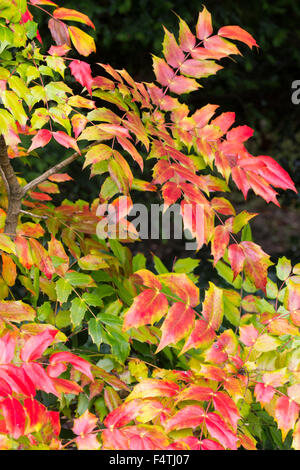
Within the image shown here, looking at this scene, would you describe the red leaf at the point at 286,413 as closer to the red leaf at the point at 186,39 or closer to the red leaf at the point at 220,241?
the red leaf at the point at 220,241

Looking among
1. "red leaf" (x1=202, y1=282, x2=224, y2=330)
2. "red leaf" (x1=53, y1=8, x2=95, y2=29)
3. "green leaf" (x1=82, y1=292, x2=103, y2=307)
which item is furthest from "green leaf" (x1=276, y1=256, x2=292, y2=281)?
"red leaf" (x1=53, y1=8, x2=95, y2=29)

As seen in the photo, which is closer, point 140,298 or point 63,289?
point 140,298

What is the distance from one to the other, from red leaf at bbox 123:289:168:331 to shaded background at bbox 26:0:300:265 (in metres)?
2.20

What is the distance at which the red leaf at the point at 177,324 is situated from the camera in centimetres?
118

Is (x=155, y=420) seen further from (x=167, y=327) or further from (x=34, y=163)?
(x=34, y=163)

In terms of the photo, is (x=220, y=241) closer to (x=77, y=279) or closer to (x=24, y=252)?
(x=77, y=279)

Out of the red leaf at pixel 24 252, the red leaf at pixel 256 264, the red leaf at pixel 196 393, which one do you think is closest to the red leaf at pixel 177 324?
the red leaf at pixel 196 393

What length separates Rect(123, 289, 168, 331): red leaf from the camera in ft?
3.86

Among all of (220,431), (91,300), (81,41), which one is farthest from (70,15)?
(220,431)

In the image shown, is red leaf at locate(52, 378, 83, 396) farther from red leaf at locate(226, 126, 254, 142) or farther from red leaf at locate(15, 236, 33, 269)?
red leaf at locate(226, 126, 254, 142)

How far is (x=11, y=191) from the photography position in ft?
5.19

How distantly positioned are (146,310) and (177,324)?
75 mm

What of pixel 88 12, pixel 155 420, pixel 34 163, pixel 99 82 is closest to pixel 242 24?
pixel 88 12

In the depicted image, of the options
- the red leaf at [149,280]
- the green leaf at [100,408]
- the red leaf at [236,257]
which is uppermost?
the red leaf at [236,257]
